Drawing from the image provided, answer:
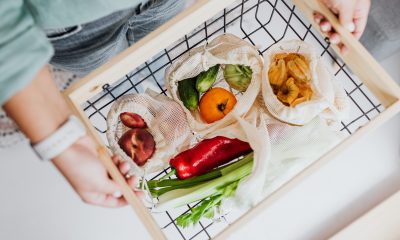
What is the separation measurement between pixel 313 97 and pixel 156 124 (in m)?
0.28

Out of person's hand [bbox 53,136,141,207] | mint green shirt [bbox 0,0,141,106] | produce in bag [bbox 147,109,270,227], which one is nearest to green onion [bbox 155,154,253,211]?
produce in bag [bbox 147,109,270,227]

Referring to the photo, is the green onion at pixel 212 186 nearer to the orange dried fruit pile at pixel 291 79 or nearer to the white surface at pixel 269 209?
the orange dried fruit pile at pixel 291 79

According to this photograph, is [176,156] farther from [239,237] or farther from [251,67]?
[239,237]

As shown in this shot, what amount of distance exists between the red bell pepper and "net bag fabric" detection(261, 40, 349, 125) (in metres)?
0.09

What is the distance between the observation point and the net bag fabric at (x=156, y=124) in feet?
2.63

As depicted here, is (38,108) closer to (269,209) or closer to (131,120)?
(131,120)

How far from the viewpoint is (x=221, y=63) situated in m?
0.82

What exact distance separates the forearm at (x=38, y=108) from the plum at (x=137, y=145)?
210 mm

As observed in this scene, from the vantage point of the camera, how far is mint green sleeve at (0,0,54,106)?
1.61 feet

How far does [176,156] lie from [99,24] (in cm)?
26

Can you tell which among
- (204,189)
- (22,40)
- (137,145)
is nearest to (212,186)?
(204,189)

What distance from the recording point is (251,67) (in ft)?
2.61

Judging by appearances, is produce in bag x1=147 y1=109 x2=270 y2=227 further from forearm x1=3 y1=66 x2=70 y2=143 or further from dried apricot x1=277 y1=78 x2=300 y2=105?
forearm x1=3 y1=66 x2=70 y2=143

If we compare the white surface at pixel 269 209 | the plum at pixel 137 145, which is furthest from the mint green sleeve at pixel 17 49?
the white surface at pixel 269 209
